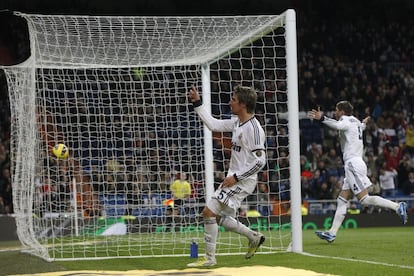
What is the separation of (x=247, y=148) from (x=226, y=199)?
64cm

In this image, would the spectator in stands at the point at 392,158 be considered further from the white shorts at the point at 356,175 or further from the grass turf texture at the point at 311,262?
the grass turf texture at the point at 311,262

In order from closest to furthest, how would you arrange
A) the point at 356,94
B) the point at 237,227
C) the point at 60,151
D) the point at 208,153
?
1. the point at 237,227
2. the point at 60,151
3. the point at 208,153
4. the point at 356,94

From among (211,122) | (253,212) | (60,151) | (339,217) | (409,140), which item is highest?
(211,122)

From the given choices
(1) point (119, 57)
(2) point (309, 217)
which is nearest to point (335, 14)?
(2) point (309, 217)

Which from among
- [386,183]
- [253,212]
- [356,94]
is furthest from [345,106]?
[356,94]

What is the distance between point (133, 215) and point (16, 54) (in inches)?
511

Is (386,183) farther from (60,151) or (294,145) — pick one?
(294,145)

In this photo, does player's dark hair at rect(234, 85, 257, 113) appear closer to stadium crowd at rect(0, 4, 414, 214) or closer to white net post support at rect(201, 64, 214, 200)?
white net post support at rect(201, 64, 214, 200)

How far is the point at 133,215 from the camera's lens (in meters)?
17.1

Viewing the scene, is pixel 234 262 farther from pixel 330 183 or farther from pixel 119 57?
pixel 330 183

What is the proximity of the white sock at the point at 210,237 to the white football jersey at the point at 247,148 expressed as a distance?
0.63 m

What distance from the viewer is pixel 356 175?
12.6m

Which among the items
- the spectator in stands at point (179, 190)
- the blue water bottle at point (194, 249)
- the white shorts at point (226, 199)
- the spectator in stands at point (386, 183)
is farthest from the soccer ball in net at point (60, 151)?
the spectator in stands at point (386, 183)

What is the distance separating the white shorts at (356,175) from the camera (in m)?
12.6
